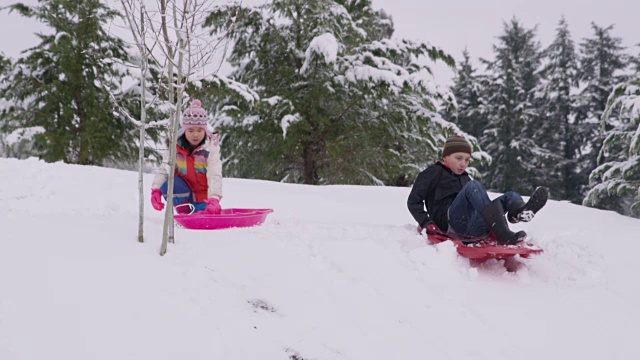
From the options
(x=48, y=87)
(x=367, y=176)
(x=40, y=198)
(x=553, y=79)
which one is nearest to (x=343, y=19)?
(x=367, y=176)

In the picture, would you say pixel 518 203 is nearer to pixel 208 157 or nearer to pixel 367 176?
pixel 208 157

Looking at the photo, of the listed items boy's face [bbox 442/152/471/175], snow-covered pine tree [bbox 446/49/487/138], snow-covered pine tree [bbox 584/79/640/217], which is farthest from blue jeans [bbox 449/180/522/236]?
snow-covered pine tree [bbox 446/49/487/138]

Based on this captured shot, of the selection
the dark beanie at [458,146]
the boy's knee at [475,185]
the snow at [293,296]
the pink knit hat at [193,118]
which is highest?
the pink knit hat at [193,118]

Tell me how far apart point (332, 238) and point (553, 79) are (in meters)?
22.9

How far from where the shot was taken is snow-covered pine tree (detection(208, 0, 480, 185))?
966 centimetres

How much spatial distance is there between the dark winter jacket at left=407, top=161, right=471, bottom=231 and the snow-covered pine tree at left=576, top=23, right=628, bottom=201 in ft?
67.7

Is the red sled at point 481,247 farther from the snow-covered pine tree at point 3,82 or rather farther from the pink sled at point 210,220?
the snow-covered pine tree at point 3,82

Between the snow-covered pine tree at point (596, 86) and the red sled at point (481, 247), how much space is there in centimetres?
2098

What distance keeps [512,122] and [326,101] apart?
1490 centimetres

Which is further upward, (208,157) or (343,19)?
(343,19)

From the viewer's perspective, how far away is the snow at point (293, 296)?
6.00 feet

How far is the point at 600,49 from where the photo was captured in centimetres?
2180

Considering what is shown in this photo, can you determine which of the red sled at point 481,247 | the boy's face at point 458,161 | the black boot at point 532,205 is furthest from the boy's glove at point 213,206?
the black boot at point 532,205

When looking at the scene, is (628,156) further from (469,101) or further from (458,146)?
(469,101)
